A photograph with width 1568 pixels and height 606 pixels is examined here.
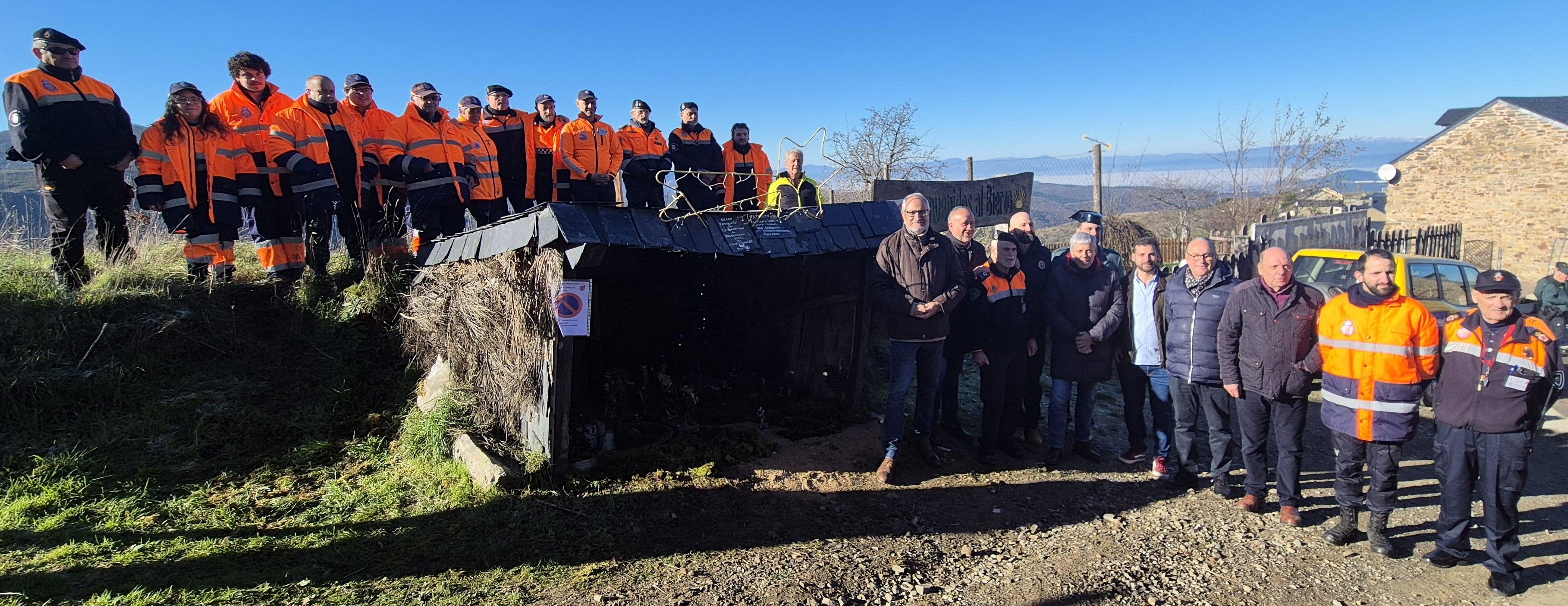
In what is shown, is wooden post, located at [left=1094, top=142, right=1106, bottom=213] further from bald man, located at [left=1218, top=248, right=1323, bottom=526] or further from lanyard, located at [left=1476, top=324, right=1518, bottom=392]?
lanyard, located at [left=1476, top=324, right=1518, bottom=392]

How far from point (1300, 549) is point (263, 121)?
790 cm

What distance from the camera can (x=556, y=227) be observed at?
12.7 feet

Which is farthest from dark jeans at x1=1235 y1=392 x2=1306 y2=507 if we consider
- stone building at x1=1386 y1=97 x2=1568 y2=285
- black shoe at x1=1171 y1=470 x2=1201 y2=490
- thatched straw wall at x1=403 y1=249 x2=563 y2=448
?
stone building at x1=1386 y1=97 x2=1568 y2=285

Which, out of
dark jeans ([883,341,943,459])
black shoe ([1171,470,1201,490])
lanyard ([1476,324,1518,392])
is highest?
lanyard ([1476,324,1518,392])

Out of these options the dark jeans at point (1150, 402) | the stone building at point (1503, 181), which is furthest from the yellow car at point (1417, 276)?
the stone building at point (1503, 181)

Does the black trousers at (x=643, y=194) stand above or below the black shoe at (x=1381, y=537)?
above

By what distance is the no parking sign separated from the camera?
4.14 metres

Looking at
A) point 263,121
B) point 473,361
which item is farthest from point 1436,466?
point 263,121

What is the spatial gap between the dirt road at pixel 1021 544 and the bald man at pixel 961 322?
56 centimetres

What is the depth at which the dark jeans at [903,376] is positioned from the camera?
480 cm

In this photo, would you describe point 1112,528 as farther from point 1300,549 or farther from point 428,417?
point 428,417

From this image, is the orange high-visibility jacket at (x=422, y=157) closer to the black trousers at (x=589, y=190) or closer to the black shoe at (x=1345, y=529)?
the black trousers at (x=589, y=190)

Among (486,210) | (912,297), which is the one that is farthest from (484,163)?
(912,297)

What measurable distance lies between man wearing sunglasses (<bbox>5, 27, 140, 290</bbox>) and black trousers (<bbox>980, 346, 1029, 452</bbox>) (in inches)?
257
